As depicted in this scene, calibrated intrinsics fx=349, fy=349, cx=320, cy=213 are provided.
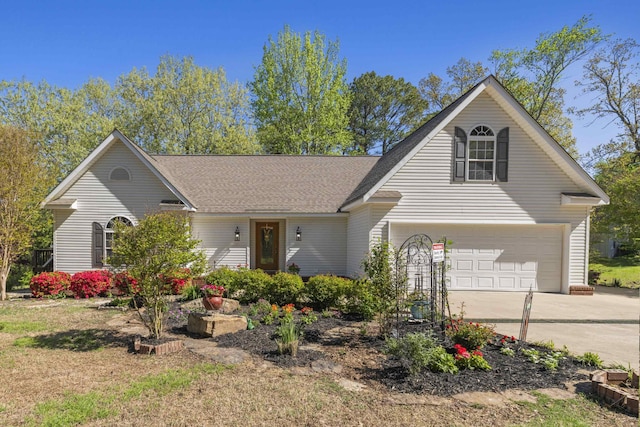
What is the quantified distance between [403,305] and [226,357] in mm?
3312

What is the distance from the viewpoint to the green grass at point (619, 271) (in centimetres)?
1630

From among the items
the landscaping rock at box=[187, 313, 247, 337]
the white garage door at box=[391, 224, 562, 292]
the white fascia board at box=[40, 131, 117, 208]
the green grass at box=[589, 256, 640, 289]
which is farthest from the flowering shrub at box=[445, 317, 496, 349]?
the white fascia board at box=[40, 131, 117, 208]

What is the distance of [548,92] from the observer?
26.3 m

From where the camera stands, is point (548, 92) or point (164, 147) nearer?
point (548, 92)

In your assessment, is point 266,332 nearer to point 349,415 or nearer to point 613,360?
point 349,415

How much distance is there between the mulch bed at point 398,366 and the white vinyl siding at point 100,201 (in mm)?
8650

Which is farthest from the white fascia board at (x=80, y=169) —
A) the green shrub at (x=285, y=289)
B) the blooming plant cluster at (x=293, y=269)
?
the green shrub at (x=285, y=289)

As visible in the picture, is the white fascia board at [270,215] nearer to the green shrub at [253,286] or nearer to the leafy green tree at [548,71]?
the green shrub at [253,286]

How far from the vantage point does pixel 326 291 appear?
30.6 feet

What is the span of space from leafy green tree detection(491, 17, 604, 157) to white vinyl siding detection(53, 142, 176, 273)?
2691 centimetres

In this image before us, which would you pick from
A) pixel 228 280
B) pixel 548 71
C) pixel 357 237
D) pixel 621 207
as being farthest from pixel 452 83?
pixel 228 280

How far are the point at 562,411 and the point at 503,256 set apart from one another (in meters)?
9.30

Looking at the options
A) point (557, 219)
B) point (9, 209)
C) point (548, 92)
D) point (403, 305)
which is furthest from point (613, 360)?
point (548, 92)

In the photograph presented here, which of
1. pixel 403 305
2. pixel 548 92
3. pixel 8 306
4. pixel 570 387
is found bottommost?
pixel 8 306
